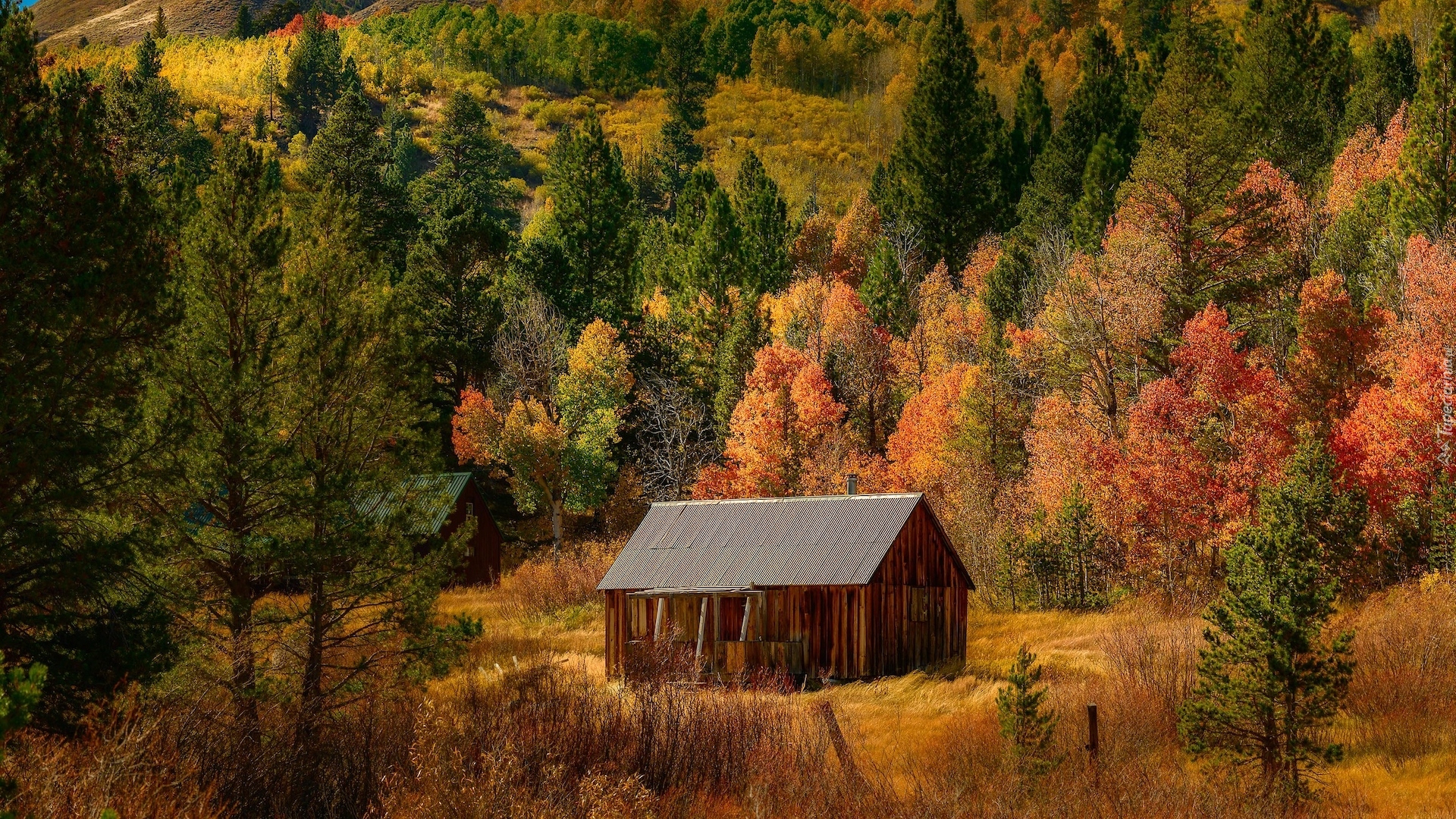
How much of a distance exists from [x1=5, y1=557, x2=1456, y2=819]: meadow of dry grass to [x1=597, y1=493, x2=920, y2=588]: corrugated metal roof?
9.78 feet

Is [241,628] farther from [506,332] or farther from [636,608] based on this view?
[506,332]

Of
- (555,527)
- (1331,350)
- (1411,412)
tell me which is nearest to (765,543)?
(1411,412)

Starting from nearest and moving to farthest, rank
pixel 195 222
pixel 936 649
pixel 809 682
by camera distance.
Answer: pixel 195 222, pixel 809 682, pixel 936 649

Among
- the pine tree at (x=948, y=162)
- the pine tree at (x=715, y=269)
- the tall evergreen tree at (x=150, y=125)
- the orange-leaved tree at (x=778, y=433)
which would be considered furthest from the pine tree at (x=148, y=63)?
the orange-leaved tree at (x=778, y=433)

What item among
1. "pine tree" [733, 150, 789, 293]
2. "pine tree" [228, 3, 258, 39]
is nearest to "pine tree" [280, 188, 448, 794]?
"pine tree" [733, 150, 789, 293]

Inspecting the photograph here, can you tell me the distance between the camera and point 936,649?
3247cm

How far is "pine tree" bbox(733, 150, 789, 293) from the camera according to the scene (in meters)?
70.5

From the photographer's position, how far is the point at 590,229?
226 ft

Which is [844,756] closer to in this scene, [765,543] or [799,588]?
[799,588]

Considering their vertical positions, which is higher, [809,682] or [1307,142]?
[1307,142]

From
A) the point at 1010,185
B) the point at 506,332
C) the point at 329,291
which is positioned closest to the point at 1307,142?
the point at 1010,185

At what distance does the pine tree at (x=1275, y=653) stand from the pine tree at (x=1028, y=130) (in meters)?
63.1

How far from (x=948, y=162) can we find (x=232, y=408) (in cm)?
6357

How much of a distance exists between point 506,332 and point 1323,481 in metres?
42.5
